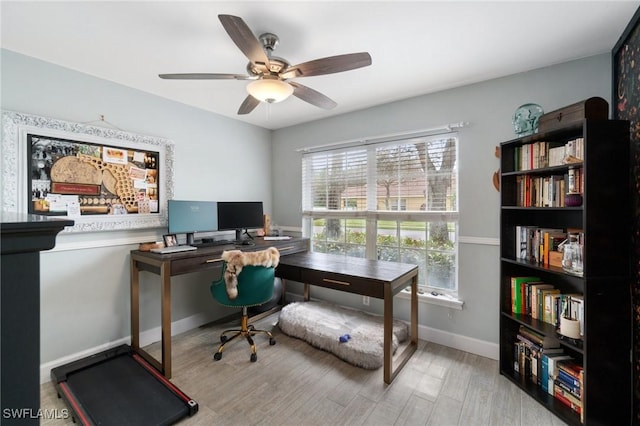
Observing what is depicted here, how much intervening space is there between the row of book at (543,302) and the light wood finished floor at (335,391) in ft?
1.82

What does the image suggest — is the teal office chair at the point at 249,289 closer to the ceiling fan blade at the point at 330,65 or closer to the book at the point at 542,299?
the ceiling fan blade at the point at 330,65

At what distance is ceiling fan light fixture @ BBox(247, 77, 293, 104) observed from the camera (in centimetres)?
172

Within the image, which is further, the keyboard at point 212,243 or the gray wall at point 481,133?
the keyboard at point 212,243

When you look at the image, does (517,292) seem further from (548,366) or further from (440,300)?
(440,300)

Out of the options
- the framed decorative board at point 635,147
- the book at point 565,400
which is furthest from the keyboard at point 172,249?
the framed decorative board at point 635,147

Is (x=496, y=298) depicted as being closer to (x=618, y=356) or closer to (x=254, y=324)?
(x=618, y=356)

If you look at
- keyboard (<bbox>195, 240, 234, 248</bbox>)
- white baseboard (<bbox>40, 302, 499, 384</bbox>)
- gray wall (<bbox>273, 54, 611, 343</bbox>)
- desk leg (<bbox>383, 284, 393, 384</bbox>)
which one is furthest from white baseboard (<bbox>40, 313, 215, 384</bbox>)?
gray wall (<bbox>273, 54, 611, 343</bbox>)

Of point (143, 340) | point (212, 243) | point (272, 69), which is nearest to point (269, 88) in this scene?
point (272, 69)

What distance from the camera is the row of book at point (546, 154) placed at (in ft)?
5.63

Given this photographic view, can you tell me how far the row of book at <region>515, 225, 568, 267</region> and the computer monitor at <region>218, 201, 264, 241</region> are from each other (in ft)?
8.51

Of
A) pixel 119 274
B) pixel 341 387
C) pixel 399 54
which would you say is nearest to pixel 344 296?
pixel 341 387

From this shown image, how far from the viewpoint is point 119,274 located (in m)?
2.46

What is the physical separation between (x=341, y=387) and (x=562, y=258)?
1769 mm

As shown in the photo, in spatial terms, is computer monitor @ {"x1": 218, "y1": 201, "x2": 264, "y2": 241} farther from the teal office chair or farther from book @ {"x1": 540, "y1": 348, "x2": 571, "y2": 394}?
book @ {"x1": 540, "y1": 348, "x2": 571, "y2": 394}
